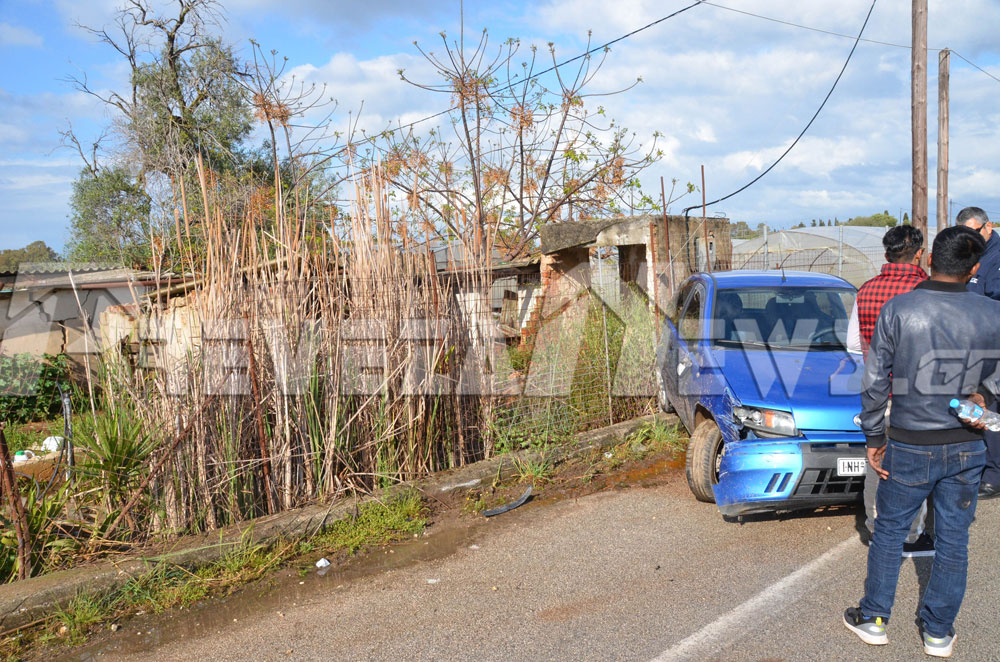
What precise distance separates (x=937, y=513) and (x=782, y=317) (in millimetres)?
2986

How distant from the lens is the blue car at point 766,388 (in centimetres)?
436

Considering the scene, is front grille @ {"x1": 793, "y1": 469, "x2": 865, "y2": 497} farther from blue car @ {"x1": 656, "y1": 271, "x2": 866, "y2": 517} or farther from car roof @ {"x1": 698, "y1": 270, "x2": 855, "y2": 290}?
car roof @ {"x1": 698, "y1": 270, "x2": 855, "y2": 290}

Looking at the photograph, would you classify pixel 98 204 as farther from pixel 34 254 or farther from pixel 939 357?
pixel 939 357

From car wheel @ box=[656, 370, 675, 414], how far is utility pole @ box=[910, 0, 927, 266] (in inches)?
195

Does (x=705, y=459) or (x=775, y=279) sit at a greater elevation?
(x=775, y=279)

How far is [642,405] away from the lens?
7824mm

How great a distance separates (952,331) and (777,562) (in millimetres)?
1898

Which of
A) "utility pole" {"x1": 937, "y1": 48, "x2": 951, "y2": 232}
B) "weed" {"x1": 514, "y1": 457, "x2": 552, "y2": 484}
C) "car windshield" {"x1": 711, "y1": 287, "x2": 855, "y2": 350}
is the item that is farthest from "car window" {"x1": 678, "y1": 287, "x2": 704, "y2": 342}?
"utility pole" {"x1": 937, "y1": 48, "x2": 951, "y2": 232}

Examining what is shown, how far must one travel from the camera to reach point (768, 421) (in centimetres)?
459

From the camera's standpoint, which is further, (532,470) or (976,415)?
(532,470)

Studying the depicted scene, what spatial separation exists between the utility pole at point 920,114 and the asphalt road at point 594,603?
6107 millimetres

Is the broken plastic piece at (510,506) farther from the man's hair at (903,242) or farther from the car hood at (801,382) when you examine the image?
the man's hair at (903,242)

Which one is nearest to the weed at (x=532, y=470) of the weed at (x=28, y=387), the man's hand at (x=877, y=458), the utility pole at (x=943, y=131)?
the man's hand at (x=877, y=458)

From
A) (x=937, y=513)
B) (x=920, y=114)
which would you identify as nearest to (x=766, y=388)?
(x=937, y=513)
